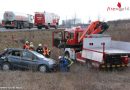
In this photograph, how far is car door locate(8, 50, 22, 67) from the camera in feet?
70.3

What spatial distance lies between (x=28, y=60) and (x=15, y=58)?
80 centimetres

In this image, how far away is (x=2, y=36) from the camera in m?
35.5

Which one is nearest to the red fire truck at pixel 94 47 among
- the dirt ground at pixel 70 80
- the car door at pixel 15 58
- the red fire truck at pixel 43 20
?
the dirt ground at pixel 70 80

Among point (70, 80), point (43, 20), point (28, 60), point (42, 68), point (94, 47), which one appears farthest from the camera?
point (43, 20)

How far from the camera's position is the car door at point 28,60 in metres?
21.2

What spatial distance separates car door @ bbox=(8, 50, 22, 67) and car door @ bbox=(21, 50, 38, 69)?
0.26 metres

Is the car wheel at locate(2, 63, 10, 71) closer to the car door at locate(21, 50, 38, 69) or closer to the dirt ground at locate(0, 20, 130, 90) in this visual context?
the car door at locate(21, 50, 38, 69)

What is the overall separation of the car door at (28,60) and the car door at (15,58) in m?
0.26

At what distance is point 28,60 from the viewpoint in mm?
21312

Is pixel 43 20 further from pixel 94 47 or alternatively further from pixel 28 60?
pixel 28 60

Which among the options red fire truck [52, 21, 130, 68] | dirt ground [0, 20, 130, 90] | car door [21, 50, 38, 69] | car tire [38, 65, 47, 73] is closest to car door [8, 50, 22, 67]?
car door [21, 50, 38, 69]

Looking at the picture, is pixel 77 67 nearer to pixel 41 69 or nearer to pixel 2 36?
pixel 41 69

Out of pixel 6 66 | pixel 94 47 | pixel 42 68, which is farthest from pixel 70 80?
pixel 94 47

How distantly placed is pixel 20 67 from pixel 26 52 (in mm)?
927
